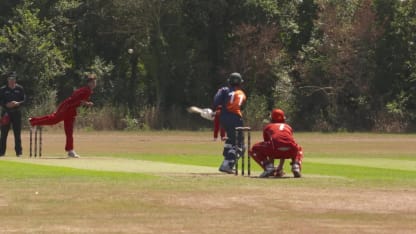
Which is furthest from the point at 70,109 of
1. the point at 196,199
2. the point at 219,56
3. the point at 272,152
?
the point at 219,56

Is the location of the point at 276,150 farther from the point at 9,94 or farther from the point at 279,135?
the point at 9,94

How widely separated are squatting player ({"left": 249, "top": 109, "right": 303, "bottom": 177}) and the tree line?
36009 millimetres

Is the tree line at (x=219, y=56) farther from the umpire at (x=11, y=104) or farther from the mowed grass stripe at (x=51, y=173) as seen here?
the mowed grass stripe at (x=51, y=173)

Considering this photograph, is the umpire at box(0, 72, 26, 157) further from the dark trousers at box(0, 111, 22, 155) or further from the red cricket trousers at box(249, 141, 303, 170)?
the red cricket trousers at box(249, 141, 303, 170)

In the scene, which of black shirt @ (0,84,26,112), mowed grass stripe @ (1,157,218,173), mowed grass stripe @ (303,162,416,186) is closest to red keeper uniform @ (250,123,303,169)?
mowed grass stripe @ (303,162,416,186)

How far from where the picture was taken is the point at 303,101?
59938mm

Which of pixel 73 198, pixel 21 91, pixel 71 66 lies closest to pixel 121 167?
pixel 21 91

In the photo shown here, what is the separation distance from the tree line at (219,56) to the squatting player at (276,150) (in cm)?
3601

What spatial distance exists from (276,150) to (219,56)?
42672 mm

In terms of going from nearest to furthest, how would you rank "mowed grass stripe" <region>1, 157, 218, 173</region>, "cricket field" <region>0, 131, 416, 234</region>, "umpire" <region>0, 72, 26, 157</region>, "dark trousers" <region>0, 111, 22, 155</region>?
"cricket field" <region>0, 131, 416, 234</region> < "mowed grass stripe" <region>1, 157, 218, 173</region> < "umpire" <region>0, 72, 26, 157</region> < "dark trousers" <region>0, 111, 22, 155</region>

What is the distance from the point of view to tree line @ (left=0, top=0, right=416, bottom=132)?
190 ft

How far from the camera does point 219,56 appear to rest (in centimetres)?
A: 6188

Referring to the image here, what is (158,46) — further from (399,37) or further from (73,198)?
(73,198)

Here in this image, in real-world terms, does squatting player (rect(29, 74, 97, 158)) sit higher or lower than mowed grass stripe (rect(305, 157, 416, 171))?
higher
